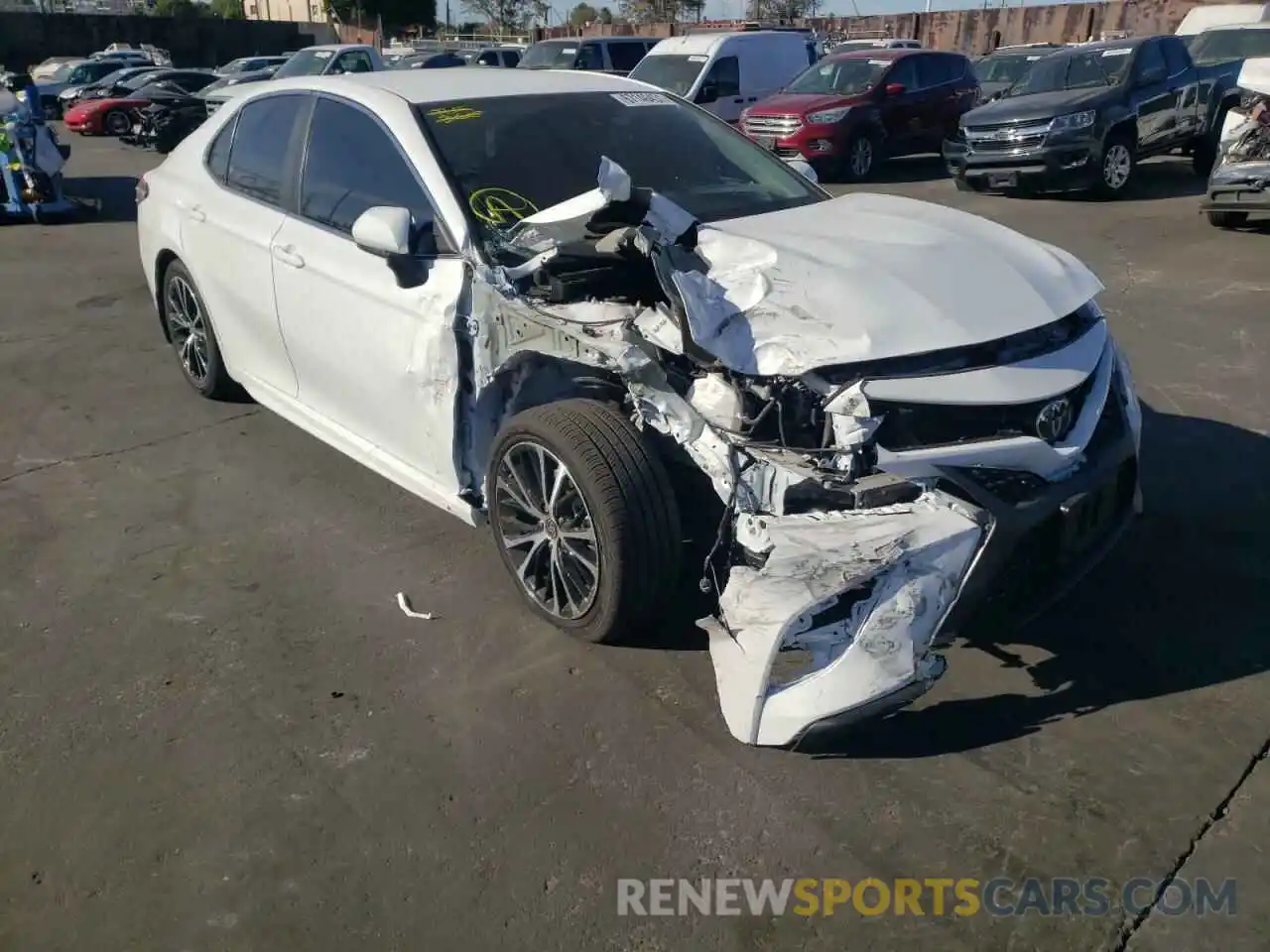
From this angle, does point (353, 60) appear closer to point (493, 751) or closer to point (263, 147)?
point (263, 147)

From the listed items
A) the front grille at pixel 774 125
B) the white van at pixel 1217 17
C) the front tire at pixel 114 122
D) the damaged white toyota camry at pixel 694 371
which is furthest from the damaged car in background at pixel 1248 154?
the front tire at pixel 114 122

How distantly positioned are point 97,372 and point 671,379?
4912 mm

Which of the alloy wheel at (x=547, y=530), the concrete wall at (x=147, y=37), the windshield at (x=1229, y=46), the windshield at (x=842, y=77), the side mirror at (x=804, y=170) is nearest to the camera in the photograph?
the alloy wheel at (x=547, y=530)

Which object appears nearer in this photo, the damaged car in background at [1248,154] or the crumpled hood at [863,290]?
the crumpled hood at [863,290]

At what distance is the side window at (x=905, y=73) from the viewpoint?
15005 mm

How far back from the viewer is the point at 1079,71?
12.9m

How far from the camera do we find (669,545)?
328 centimetres

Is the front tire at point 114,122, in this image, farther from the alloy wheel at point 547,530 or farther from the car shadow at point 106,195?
the alloy wheel at point 547,530

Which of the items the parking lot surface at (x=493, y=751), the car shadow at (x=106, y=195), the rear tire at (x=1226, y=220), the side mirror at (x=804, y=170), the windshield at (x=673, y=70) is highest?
the side mirror at (x=804, y=170)

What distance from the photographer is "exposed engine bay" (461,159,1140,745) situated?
9.12 ft

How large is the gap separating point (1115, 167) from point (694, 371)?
1081 centimetres

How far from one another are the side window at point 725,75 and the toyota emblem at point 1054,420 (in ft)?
45.6

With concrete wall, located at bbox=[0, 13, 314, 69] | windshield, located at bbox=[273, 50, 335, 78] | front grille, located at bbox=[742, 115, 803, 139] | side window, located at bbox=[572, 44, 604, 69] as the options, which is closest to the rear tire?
front grille, located at bbox=[742, 115, 803, 139]

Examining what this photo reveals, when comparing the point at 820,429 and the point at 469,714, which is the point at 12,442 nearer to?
the point at 469,714
